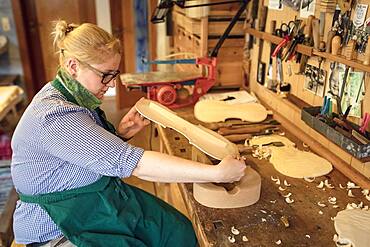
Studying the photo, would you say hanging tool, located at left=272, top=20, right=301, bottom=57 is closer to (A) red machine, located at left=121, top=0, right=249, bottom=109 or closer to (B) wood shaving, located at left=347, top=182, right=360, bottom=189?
(A) red machine, located at left=121, top=0, right=249, bottom=109

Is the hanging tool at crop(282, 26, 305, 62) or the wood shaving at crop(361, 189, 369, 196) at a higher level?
the hanging tool at crop(282, 26, 305, 62)

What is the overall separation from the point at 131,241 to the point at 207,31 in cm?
123

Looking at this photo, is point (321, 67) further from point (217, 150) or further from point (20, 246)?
point (20, 246)

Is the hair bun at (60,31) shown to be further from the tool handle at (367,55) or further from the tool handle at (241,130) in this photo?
the tool handle at (367,55)

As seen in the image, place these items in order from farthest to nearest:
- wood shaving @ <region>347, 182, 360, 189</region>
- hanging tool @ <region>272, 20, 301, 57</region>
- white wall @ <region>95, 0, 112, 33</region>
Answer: white wall @ <region>95, 0, 112, 33</region>
hanging tool @ <region>272, 20, 301, 57</region>
wood shaving @ <region>347, 182, 360, 189</region>

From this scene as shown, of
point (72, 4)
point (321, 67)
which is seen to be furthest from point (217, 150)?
point (72, 4)

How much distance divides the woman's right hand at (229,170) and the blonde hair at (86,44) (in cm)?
47

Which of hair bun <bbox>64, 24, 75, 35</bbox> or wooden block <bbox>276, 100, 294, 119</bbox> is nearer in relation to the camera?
hair bun <bbox>64, 24, 75, 35</bbox>

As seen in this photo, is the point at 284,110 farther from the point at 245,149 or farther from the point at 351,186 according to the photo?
the point at 351,186

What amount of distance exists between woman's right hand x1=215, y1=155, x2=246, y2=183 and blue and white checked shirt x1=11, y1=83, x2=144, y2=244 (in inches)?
8.6

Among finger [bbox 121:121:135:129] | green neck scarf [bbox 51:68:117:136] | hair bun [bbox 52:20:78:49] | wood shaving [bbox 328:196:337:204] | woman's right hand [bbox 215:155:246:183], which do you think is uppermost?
hair bun [bbox 52:20:78:49]

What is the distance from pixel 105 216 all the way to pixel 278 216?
20.2 inches

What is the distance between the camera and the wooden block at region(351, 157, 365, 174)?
4.01 ft

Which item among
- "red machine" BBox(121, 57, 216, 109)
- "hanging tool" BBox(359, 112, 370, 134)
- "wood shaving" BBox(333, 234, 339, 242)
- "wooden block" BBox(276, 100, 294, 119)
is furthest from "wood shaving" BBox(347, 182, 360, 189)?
"red machine" BBox(121, 57, 216, 109)
